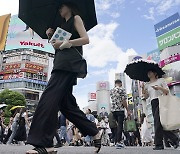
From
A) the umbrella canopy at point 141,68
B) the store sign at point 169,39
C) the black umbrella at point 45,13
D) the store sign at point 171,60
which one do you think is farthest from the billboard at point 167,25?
the black umbrella at point 45,13

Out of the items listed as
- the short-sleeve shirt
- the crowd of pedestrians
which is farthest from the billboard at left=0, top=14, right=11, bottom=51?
the short-sleeve shirt

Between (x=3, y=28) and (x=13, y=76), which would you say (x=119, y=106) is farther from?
(x=13, y=76)

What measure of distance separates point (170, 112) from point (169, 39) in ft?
132

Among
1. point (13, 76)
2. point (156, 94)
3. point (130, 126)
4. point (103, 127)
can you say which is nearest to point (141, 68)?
point (156, 94)

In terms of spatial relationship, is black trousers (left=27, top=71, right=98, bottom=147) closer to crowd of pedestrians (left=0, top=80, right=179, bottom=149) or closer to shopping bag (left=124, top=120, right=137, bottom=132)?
crowd of pedestrians (left=0, top=80, right=179, bottom=149)

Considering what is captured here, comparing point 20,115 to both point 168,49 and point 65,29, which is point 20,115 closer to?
point 65,29

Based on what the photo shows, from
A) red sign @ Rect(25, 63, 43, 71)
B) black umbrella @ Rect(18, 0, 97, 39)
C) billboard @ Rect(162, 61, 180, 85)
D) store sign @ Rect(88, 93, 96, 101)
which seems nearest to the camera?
black umbrella @ Rect(18, 0, 97, 39)

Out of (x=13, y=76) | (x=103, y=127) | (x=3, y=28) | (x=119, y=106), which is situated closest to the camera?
Result: (x=119, y=106)

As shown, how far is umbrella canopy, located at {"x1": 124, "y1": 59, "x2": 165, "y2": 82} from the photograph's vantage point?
207 inches

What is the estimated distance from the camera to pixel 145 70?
18.2 ft

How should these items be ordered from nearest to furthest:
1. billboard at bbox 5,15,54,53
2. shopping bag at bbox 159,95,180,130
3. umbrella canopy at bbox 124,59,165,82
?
shopping bag at bbox 159,95,180,130
umbrella canopy at bbox 124,59,165,82
billboard at bbox 5,15,54,53

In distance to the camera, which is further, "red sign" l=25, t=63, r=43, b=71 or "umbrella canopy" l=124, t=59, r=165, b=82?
"red sign" l=25, t=63, r=43, b=71

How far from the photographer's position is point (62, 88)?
2689mm

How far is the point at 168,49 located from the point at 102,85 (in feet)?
140
